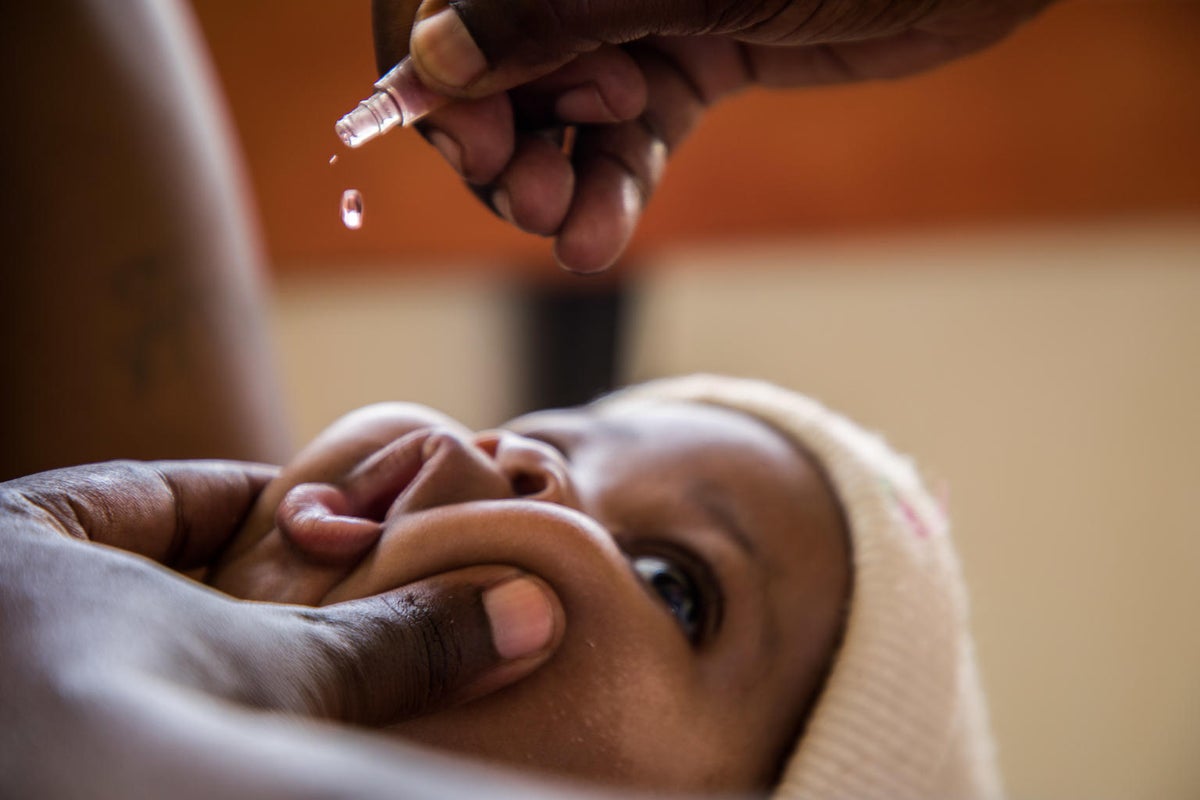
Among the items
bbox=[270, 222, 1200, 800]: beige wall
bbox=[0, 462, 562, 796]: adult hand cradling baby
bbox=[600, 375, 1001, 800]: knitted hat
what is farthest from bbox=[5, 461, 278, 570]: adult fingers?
bbox=[270, 222, 1200, 800]: beige wall

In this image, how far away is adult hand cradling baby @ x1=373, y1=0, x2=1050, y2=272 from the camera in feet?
1.97

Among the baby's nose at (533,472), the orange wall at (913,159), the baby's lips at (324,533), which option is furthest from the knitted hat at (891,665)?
the orange wall at (913,159)

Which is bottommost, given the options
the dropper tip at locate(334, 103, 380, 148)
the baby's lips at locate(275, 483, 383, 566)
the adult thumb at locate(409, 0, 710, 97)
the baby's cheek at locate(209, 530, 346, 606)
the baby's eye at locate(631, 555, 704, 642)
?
the baby's eye at locate(631, 555, 704, 642)

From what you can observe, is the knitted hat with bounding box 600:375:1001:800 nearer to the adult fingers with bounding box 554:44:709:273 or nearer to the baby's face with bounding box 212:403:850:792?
the baby's face with bounding box 212:403:850:792

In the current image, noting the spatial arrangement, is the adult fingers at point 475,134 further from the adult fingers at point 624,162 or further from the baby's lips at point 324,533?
the baby's lips at point 324,533

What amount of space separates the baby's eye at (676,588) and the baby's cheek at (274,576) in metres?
0.27

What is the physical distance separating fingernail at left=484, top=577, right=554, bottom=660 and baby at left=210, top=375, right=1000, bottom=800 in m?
0.04

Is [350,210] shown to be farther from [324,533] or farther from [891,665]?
[891,665]

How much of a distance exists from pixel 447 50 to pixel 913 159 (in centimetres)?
153

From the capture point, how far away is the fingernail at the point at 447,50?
0.58 meters

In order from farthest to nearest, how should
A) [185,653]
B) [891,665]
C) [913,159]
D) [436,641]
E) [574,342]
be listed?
[574,342] → [913,159] → [891,665] → [436,641] → [185,653]

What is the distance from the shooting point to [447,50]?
1.92ft

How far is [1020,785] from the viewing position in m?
2.23

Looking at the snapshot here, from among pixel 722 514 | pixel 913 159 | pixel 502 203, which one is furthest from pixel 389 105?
pixel 913 159
